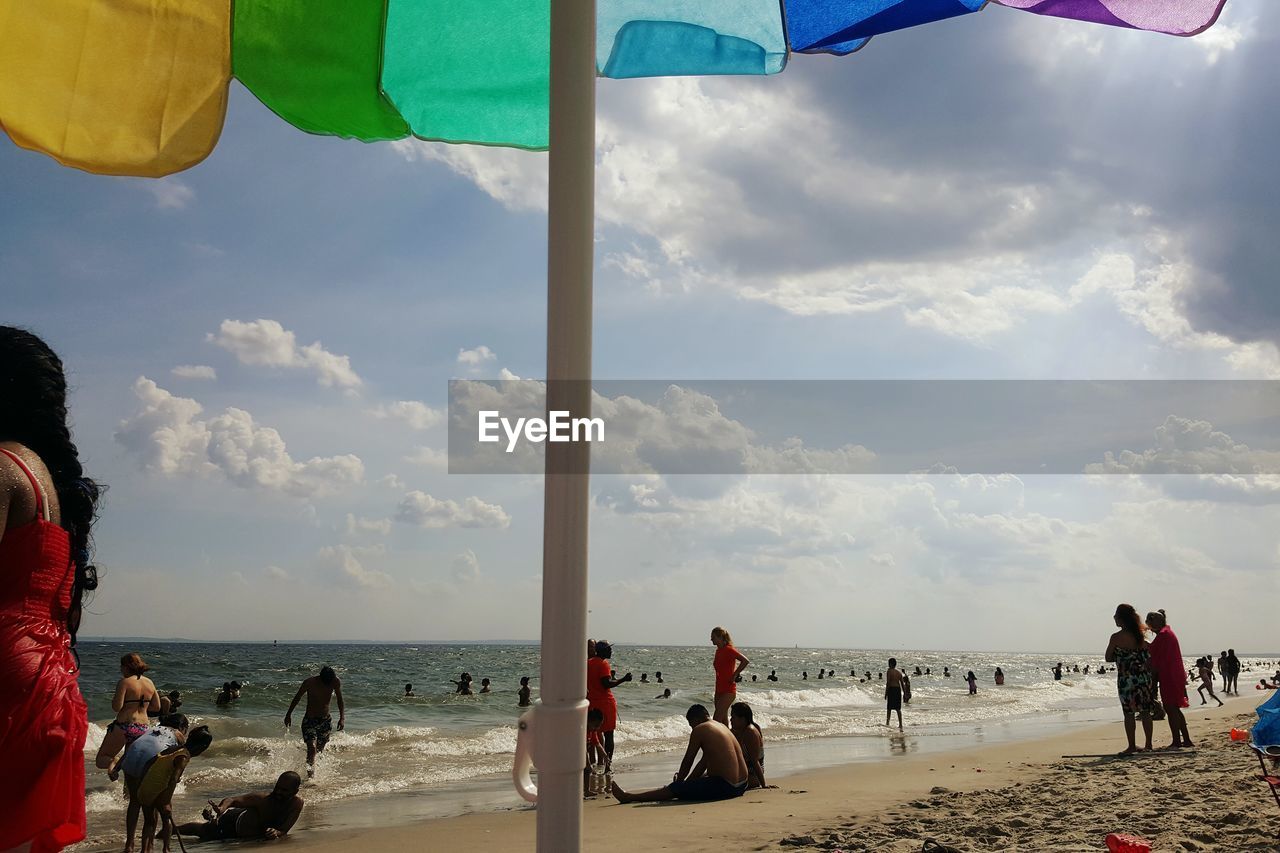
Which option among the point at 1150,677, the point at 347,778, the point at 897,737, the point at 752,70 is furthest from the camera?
the point at 897,737

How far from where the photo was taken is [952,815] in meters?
6.60

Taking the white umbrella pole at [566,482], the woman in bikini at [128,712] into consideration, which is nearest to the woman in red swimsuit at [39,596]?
the white umbrella pole at [566,482]

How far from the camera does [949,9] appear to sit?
2303mm

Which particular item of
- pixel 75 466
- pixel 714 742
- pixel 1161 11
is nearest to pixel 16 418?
pixel 75 466

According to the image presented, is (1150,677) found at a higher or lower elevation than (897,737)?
Result: higher

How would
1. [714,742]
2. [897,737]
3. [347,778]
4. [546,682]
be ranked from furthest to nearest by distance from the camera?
[897,737]
[347,778]
[714,742]
[546,682]

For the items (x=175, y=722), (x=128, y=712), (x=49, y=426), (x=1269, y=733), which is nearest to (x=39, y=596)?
(x=49, y=426)

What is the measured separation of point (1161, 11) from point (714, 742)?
23.5 feet

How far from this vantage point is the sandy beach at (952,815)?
550cm

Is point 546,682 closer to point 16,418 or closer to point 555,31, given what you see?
point 555,31

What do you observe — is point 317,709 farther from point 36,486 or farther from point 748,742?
point 36,486

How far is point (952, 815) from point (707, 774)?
2326 mm

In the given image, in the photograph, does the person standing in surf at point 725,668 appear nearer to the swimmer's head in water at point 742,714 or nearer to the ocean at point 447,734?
the swimmer's head in water at point 742,714

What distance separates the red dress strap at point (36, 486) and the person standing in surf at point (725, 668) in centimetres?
775
